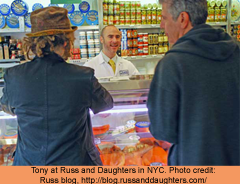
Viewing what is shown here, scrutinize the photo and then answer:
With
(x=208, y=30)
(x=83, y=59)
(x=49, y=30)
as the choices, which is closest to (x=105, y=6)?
(x=83, y=59)

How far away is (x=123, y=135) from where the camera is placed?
1.96 m

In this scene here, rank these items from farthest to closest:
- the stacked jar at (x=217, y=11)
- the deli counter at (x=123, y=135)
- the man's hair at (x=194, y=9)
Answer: the stacked jar at (x=217, y=11), the deli counter at (x=123, y=135), the man's hair at (x=194, y=9)

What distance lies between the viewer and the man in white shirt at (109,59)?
340 centimetres

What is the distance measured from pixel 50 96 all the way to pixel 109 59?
2.40 meters

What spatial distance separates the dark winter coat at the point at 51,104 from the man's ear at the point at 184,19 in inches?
19.6

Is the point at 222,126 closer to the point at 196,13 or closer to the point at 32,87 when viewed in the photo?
the point at 196,13

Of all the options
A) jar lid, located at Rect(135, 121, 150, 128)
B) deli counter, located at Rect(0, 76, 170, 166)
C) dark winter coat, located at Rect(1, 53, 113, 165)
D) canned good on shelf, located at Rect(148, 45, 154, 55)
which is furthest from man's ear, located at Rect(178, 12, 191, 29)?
canned good on shelf, located at Rect(148, 45, 154, 55)

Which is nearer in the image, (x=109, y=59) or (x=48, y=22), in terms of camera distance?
(x=48, y=22)

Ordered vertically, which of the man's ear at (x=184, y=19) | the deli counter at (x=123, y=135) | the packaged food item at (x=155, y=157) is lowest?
the packaged food item at (x=155, y=157)

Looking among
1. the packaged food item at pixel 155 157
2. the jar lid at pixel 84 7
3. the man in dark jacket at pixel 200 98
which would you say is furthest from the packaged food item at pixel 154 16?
the man in dark jacket at pixel 200 98

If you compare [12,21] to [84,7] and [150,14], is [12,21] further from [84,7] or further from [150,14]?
[150,14]

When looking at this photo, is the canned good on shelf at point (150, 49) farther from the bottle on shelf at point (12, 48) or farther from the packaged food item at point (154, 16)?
the bottle on shelf at point (12, 48)

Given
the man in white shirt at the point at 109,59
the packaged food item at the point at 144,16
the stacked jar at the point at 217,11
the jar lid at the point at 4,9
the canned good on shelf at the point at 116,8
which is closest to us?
the man in white shirt at the point at 109,59

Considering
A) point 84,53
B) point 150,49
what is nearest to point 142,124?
point 84,53
